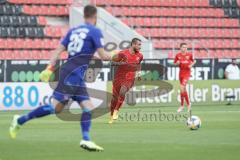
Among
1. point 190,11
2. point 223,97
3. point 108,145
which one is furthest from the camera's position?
point 190,11

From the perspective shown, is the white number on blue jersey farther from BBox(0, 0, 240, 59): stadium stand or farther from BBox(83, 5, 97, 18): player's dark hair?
BBox(0, 0, 240, 59): stadium stand

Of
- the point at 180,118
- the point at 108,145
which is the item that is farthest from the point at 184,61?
the point at 108,145

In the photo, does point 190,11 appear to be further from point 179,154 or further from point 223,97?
point 179,154

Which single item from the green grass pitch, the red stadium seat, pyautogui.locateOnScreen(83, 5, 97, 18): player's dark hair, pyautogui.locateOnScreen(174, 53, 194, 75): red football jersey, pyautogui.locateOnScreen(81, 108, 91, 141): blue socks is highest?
the red stadium seat

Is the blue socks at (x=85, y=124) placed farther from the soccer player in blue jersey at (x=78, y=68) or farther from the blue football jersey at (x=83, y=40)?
the blue football jersey at (x=83, y=40)

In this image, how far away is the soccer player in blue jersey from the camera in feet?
39.0

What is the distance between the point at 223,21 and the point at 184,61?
1393 centimetres

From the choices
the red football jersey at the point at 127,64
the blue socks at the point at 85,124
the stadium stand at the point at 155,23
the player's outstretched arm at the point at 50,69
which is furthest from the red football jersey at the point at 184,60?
the player's outstretched arm at the point at 50,69

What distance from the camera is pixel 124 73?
21312 mm

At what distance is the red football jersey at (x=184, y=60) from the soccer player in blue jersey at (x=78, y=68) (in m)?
13.4

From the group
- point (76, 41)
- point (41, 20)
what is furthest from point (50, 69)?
point (41, 20)

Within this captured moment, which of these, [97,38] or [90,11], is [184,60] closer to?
[97,38]

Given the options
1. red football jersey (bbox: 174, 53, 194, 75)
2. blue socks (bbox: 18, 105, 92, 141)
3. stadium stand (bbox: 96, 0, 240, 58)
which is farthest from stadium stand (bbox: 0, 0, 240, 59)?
blue socks (bbox: 18, 105, 92, 141)

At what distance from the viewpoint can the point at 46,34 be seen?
34625 mm
